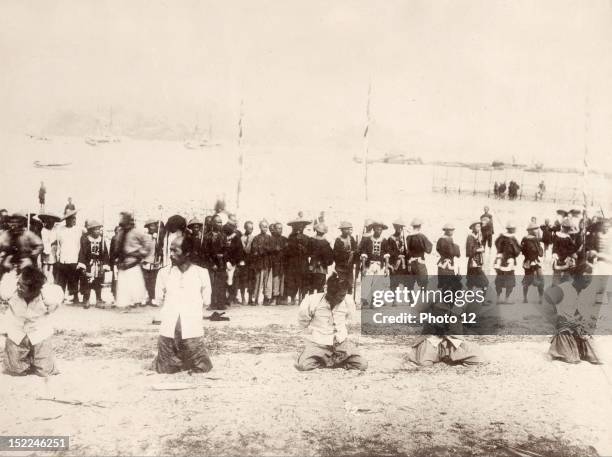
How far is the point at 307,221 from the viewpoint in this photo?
12.2 ft

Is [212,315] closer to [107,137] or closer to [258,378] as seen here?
[258,378]

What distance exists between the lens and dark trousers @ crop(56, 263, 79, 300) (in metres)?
3.79

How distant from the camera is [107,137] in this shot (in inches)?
135

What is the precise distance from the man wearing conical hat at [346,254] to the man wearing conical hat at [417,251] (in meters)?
0.42

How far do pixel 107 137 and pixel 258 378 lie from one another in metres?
1.79

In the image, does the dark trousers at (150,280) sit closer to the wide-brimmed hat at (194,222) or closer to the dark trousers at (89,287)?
the dark trousers at (89,287)

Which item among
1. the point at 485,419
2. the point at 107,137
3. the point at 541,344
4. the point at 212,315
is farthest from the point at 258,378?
the point at 541,344

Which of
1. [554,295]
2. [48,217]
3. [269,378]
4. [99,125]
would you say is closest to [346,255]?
[269,378]

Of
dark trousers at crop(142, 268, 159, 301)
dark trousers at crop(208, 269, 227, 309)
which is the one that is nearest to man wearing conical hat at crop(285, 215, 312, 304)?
dark trousers at crop(208, 269, 227, 309)

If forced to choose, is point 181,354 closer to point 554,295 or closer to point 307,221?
point 307,221

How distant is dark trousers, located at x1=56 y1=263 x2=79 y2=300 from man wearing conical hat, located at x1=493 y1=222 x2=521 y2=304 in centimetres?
303

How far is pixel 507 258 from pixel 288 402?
2.05 m

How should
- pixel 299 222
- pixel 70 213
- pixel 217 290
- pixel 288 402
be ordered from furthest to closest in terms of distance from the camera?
pixel 217 290
pixel 299 222
pixel 70 213
pixel 288 402

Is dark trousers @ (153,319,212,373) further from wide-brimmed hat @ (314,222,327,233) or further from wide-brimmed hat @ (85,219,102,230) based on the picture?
wide-brimmed hat @ (314,222,327,233)
